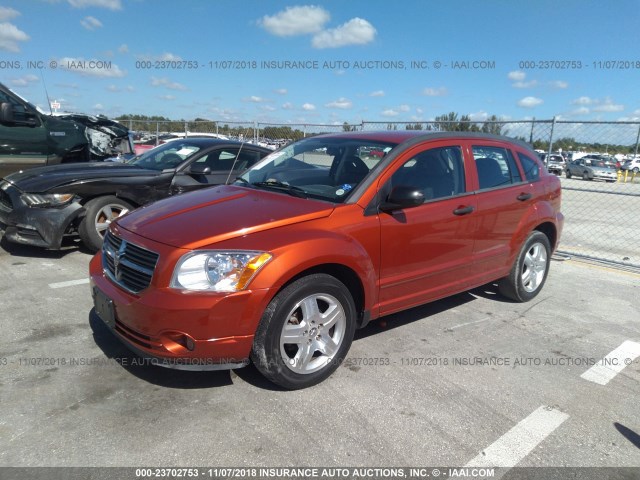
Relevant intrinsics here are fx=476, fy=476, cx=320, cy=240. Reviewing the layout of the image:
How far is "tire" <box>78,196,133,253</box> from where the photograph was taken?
235 inches

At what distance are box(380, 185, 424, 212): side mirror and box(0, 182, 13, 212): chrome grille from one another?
15.9ft

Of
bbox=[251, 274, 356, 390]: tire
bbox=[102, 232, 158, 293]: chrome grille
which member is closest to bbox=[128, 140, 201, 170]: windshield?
bbox=[102, 232, 158, 293]: chrome grille

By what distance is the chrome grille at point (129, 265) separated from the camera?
2941 mm

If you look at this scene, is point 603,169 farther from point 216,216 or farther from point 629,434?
point 216,216

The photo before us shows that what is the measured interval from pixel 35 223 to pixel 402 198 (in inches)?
179

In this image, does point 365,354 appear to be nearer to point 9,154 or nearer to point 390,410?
point 390,410

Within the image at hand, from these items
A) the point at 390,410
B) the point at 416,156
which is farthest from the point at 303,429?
the point at 416,156

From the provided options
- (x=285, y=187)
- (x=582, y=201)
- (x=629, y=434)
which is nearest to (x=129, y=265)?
(x=285, y=187)

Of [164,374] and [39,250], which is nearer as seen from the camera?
[164,374]

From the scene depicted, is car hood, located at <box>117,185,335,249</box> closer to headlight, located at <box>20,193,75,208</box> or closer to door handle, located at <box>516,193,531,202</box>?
door handle, located at <box>516,193,531,202</box>

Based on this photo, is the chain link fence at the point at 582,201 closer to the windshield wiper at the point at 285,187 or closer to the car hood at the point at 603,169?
the windshield wiper at the point at 285,187

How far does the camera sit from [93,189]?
6008 millimetres

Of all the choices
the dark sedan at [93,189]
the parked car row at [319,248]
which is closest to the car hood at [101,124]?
the dark sedan at [93,189]

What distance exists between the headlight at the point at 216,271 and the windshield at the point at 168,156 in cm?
425
